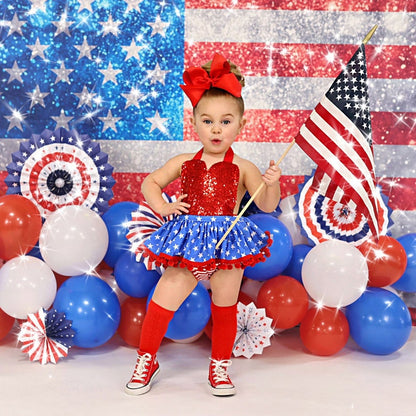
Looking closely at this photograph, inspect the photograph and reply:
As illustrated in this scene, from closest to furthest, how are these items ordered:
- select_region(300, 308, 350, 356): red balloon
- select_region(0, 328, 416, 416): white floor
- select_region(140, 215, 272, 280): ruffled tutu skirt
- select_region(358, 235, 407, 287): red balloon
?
1. select_region(0, 328, 416, 416): white floor
2. select_region(140, 215, 272, 280): ruffled tutu skirt
3. select_region(300, 308, 350, 356): red balloon
4. select_region(358, 235, 407, 287): red balloon

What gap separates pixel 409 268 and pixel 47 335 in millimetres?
1711

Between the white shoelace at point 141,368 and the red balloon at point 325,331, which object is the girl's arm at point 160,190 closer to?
the white shoelace at point 141,368

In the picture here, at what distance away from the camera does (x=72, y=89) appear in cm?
280

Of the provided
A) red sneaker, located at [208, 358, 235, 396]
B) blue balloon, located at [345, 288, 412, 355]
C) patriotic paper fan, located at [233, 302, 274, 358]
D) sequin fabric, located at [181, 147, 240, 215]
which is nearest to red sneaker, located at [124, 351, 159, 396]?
red sneaker, located at [208, 358, 235, 396]

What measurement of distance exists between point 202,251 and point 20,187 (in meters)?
1.14

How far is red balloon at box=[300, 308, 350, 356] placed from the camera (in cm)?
A: 223

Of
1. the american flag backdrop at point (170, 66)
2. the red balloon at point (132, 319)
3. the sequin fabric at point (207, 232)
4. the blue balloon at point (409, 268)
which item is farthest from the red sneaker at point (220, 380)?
the american flag backdrop at point (170, 66)

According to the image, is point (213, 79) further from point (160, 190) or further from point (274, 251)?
point (274, 251)

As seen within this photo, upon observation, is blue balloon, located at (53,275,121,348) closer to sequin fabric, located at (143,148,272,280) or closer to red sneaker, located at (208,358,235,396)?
sequin fabric, located at (143,148,272,280)

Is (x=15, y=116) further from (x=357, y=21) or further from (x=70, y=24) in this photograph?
(x=357, y=21)

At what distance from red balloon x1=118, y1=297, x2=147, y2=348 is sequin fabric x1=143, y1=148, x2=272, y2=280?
44cm

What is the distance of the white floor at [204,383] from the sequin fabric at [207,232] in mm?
447

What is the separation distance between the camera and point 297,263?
2455 mm

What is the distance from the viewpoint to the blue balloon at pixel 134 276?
2250mm
